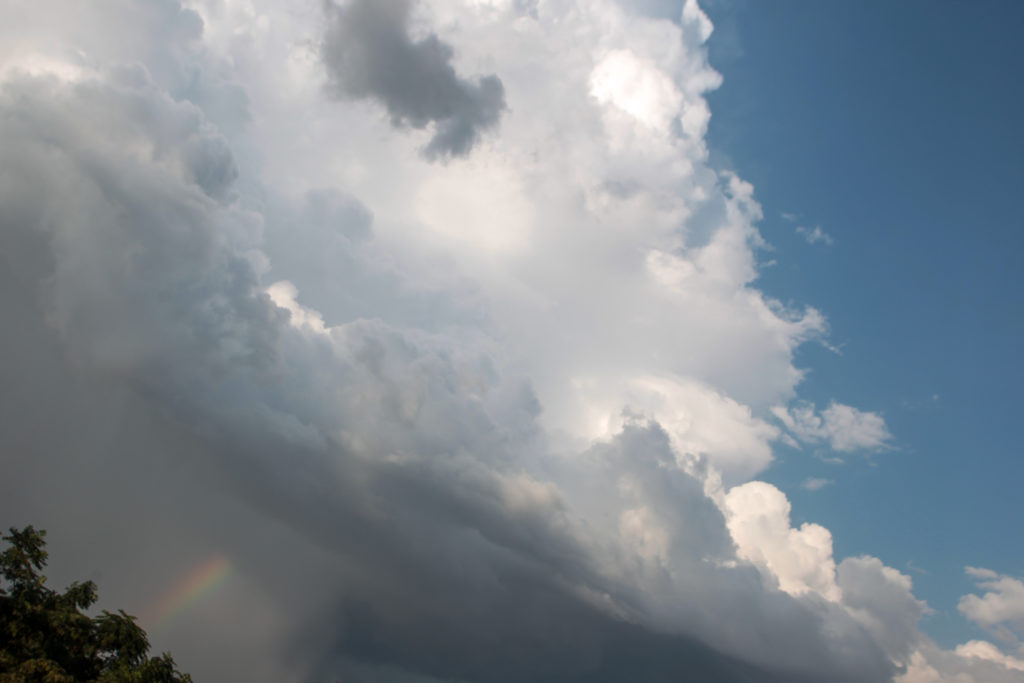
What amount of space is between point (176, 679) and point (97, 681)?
32.4ft

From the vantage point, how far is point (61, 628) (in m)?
77.3

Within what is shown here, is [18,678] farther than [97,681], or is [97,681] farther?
[97,681]

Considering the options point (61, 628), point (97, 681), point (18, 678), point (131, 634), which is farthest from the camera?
point (131, 634)

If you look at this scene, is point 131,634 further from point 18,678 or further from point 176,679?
point 18,678

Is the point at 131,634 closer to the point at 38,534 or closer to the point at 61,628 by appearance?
the point at 61,628

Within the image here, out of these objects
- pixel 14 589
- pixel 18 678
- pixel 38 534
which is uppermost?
pixel 38 534

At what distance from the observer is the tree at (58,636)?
7156 cm

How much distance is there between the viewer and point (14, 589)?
7544cm

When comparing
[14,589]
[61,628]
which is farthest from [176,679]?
[14,589]

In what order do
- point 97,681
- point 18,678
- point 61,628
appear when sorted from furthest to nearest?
point 61,628 < point 97,681 < point 18,678

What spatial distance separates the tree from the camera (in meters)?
71.6

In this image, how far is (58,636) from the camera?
77.6 m

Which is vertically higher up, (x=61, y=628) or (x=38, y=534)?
(x=38, y=534)

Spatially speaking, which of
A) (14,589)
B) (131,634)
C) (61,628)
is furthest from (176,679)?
(14,589)
